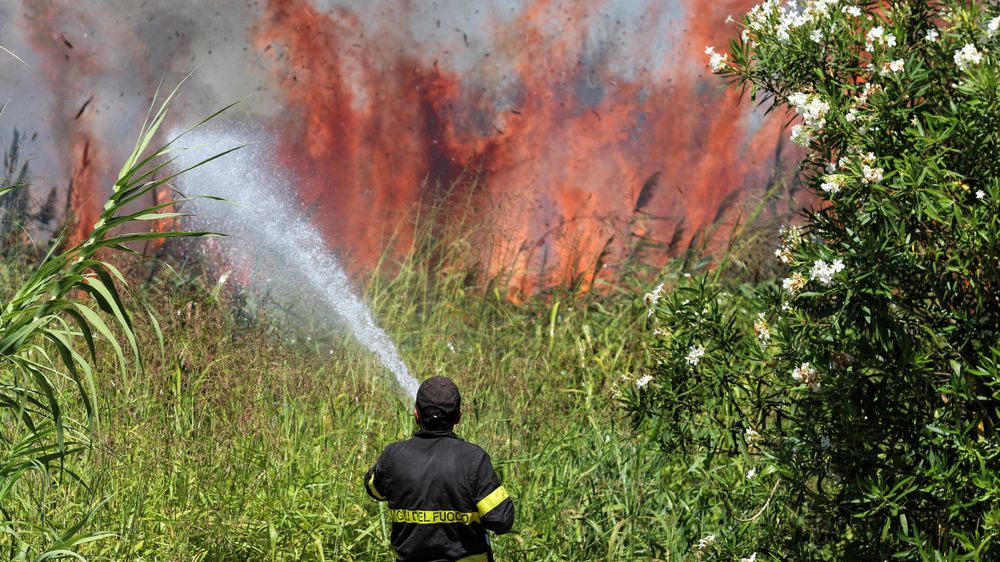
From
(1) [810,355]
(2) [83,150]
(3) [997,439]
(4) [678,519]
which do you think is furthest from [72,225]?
(3) [997,439]

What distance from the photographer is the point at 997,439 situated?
3865 millimetres

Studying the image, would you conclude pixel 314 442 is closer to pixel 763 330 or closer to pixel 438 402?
pixel 438 402

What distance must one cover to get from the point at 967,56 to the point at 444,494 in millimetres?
2029

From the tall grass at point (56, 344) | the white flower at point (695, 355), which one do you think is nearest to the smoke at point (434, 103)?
the tall grass at point (56, 344)

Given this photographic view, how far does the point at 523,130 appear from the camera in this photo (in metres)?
8.57

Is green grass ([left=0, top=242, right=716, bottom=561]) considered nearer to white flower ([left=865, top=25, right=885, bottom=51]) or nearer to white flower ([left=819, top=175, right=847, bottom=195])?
white flower ([left=819, top=175, right=847, bottom=195])

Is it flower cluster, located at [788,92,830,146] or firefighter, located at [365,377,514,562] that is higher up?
flower cluster, located at [788,92,830,146]

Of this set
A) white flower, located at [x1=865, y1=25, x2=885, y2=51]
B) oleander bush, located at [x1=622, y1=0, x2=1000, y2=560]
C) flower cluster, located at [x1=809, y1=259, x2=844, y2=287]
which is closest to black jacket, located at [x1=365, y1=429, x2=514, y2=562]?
oleander bush, located at [x1=622, y1=0, x2=1000, y2=560]

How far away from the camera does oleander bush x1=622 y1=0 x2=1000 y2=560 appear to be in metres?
3.79

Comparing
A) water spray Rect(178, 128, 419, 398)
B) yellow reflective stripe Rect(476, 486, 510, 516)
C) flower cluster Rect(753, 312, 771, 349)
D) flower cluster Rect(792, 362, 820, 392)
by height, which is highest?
water spray Rect(178, 128, 419, 398)

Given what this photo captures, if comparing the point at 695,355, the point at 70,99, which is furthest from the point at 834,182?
the point at 70,99

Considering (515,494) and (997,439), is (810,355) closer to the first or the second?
(997,439)

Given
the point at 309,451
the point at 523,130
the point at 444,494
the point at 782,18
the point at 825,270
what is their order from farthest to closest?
the point at 523,130
the point at 309,451
the point at 782,18
the point at 444,494
the point at 825,270

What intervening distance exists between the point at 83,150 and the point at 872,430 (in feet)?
19.6
